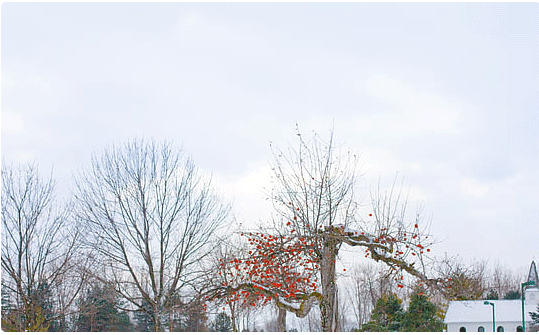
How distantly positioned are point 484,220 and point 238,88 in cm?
493

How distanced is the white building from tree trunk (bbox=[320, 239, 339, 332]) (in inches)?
652

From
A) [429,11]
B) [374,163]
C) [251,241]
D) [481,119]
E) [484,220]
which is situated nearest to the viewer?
[251,241]

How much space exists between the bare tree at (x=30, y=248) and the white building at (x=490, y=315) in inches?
578

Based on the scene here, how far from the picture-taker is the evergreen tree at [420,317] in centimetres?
1451

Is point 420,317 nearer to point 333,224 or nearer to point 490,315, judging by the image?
point 490,315

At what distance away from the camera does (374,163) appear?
23.6 feet

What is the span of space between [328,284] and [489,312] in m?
17.9

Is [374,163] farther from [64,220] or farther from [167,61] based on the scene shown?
[64,220]

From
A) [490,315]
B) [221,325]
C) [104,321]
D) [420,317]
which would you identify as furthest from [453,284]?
[490,315]

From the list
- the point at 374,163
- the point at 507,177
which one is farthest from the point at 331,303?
the point at 507,177

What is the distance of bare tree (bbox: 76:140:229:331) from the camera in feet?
31.7

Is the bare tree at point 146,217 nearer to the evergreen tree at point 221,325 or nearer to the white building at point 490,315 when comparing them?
the evergreen tree at point 221,325

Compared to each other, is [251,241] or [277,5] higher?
[277,5]

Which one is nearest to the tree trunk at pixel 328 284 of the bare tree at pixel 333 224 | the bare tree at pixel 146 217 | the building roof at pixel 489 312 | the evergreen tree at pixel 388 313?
the bare tree at pixel 333 224
